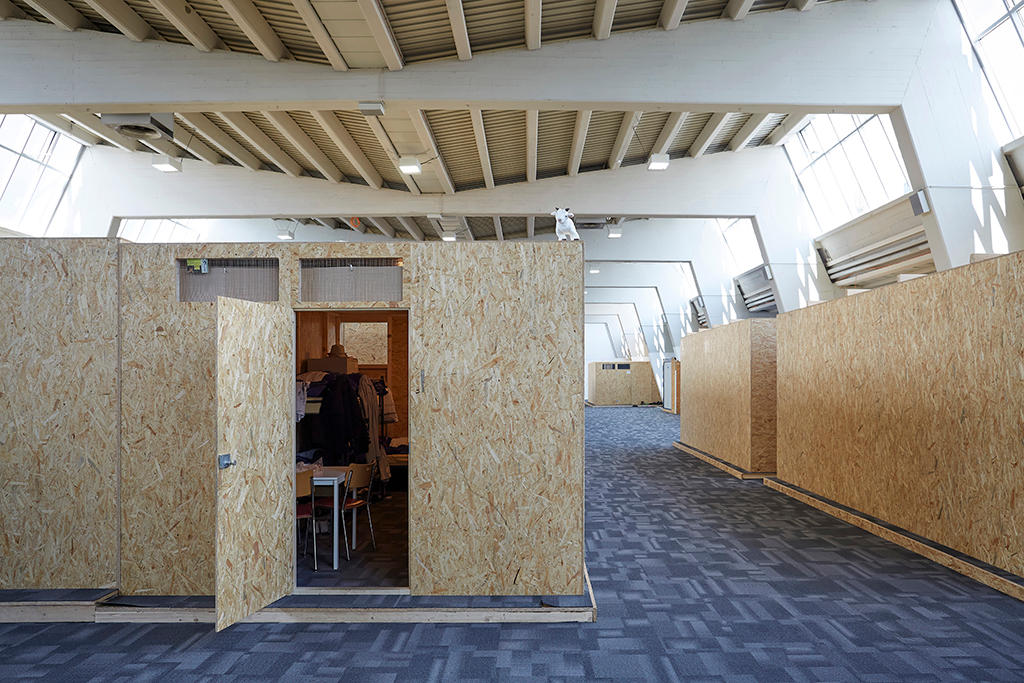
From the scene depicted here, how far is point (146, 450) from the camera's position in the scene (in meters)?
4.53

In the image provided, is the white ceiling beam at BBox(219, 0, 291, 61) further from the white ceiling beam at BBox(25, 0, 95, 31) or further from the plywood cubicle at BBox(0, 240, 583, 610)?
the plywood cubicle at BBox(0, 240, 583, 610)

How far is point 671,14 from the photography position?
5887 millimetres

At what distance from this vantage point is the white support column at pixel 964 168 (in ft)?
21.9

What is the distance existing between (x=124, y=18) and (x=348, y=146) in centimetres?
325

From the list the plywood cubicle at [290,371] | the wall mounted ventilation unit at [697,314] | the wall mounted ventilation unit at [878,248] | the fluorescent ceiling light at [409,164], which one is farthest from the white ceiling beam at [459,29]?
the wall mounted ventilation unit at [697,314]

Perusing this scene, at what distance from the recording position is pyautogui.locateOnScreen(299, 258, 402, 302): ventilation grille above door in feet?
14.8

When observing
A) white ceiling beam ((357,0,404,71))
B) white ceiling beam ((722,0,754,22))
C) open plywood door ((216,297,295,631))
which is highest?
white ceiling beam ((722,0,754,22))

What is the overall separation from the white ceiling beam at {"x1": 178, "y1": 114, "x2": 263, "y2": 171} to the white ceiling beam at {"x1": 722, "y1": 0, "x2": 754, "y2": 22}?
6558 millimetres

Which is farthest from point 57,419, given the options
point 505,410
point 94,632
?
point 505,410

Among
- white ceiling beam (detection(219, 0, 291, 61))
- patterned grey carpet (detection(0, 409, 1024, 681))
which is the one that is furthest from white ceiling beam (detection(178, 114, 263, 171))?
patterned grey carpet (detection(0, 409, 1024, 681))

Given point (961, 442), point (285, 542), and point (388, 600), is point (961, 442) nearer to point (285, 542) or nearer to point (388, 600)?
point (388, 600)

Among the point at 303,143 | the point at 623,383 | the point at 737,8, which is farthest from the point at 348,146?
the point at 623,383

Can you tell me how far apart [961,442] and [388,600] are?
4.65m

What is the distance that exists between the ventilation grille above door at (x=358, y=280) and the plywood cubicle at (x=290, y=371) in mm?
64
